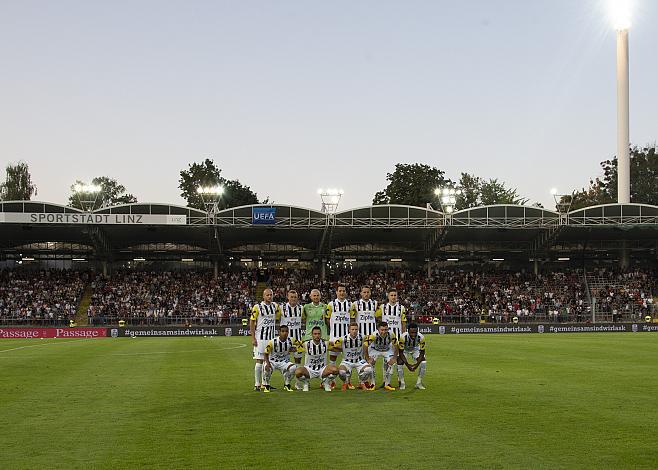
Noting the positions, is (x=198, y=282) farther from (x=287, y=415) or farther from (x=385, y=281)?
(x=287, y=415)

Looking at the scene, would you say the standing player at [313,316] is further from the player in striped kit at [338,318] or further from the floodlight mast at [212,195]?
the floodlight mast at [212,195]

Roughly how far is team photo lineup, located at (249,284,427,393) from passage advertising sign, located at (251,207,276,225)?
41016 mm

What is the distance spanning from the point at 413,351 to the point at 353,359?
4.38 feet

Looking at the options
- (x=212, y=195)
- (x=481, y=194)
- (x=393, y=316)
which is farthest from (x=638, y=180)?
(x=393, y=316)

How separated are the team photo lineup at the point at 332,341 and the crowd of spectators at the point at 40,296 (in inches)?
1628

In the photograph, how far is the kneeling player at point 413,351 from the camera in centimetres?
1670

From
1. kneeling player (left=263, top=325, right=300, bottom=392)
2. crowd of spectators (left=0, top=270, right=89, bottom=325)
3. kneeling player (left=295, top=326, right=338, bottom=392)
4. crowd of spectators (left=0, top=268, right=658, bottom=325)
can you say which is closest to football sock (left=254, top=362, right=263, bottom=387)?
kneeling player (left=263, top=325, right=300, bottom=392)

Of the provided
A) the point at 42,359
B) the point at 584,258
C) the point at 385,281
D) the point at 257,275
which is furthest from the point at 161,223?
the point at 584,258

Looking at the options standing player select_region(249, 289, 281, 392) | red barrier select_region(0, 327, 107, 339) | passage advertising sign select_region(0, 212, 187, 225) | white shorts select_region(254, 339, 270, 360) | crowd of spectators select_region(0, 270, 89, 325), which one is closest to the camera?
white shorts select_region(254, 339, 270, 360)

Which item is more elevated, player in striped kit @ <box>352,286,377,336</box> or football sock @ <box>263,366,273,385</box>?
player in striped kit @ <box>352,286,377,336</box>

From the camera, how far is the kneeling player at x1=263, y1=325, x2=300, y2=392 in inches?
650

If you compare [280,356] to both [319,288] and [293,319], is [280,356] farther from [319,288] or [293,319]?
[319,288]

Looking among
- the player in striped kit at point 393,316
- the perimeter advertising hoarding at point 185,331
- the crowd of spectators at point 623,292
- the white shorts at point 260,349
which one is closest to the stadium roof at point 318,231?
the crowd of spectators at point 623,292

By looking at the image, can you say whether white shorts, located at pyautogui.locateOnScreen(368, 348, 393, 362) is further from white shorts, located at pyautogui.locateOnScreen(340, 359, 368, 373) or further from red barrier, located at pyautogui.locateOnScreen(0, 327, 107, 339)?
red barrier, located at pyautogui.locateOnScreen(0, 327, 107, 339)
